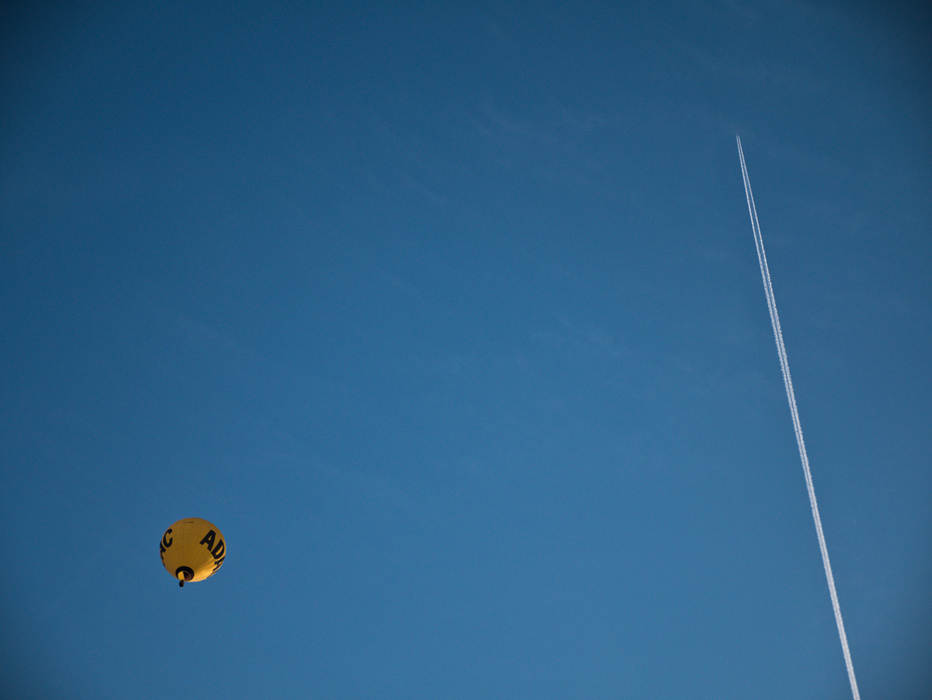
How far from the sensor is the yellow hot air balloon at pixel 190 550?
21.4m

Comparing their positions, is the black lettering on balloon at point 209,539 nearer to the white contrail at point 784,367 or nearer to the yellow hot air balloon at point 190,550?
the yellow hot air balloon at point 190,550

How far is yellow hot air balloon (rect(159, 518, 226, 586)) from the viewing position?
70.1ft

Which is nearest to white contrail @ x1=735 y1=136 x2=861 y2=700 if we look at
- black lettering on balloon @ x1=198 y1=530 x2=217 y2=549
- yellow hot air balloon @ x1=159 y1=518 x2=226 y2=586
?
black lettering on balloon @ x1=198 y1=530 x2=217 y2=549

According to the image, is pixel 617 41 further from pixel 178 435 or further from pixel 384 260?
pixel 178 435

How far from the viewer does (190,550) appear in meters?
21.4

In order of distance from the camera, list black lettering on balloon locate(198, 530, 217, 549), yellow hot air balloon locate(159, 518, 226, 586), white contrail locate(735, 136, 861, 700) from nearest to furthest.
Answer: yellow hot air balloon locate(159, 518, 226, 586), black lettering on balloon locate(198, 530, 217, 549), white contrail locate(735, 136, 861, 700)

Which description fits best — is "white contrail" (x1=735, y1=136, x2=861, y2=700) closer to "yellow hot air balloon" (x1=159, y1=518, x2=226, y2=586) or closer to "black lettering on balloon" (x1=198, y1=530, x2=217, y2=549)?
"black lettering on balloon" (x1=198, y1=530, x2=217, y2=549)

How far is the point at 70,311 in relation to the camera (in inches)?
1355

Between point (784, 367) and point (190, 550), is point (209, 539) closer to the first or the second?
point (190, 550)

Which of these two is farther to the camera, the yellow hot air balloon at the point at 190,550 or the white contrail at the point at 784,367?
the white contrail at the point at 784,367

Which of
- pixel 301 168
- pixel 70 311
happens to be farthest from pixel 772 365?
pixel 70 311

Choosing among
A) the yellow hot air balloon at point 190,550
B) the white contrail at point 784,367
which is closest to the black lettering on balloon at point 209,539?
the yellow hot air balloon at point 190,550

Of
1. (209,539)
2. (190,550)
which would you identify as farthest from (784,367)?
(190,550)

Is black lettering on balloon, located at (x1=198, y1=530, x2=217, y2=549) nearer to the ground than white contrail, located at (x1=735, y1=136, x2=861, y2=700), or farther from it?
nearer to the ground
